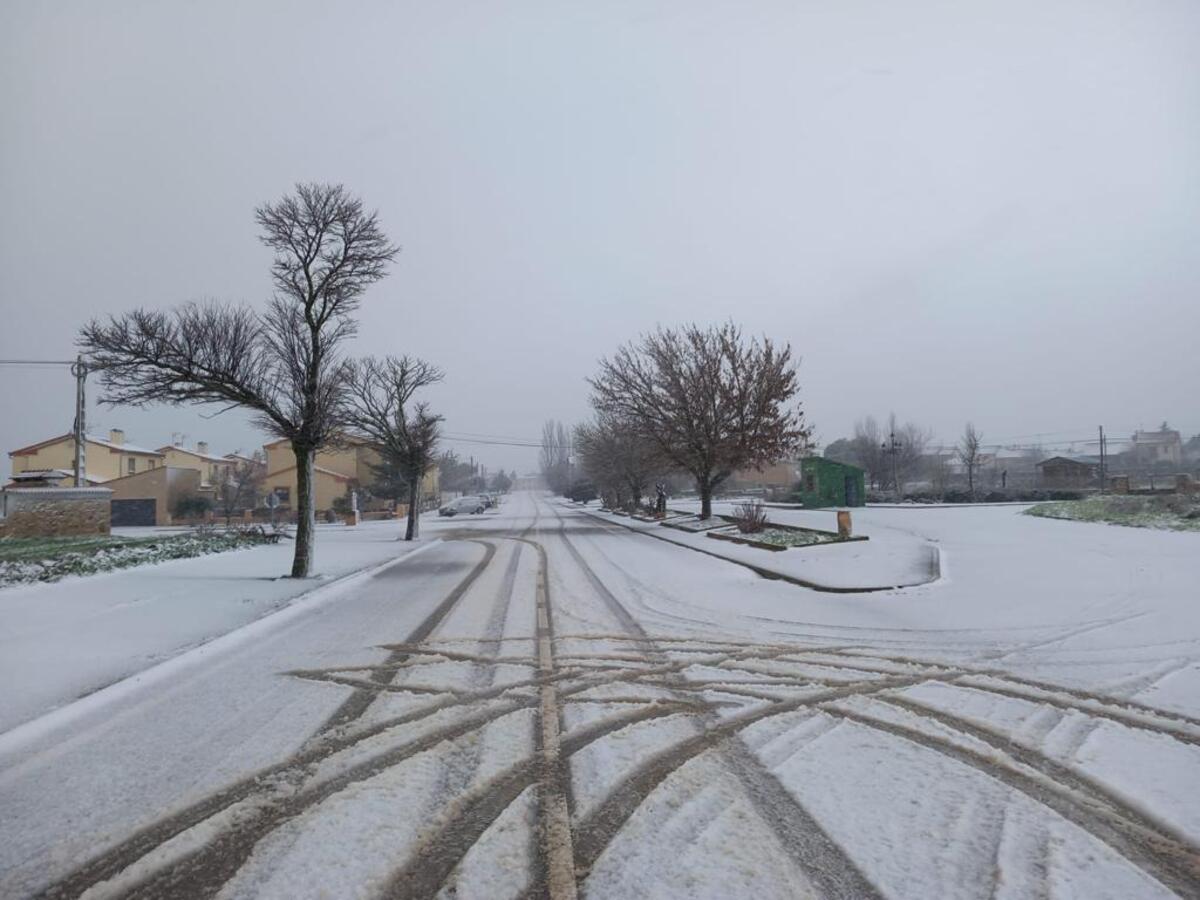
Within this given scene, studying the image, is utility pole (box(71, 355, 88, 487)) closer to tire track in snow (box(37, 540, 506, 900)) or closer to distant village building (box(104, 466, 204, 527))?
distant village building (box(104, 466, 204, 527))

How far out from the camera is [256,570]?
46.9 feet

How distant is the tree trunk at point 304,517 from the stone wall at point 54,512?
12.7 meters

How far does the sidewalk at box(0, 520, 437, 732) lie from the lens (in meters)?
5.90

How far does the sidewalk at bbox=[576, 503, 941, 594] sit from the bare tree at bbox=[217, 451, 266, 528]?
35.6m

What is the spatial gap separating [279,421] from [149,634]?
566 centimetres

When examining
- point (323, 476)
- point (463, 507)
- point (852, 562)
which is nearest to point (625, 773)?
point (852, 562)

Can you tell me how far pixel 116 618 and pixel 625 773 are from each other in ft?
26.7

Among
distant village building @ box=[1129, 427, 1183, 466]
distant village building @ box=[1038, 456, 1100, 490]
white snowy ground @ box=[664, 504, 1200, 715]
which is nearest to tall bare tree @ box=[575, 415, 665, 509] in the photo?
white snowy ground @ box=[664, 504, 1200, 715]

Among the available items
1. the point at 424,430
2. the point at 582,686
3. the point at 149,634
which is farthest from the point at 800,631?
the point at 424,430

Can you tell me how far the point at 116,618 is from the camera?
28.5ft

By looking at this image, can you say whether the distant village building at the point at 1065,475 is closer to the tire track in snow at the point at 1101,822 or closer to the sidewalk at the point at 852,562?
the sidewalk at the point at 852,562

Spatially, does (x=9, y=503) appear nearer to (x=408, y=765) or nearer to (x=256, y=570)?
(x=256, y=570)

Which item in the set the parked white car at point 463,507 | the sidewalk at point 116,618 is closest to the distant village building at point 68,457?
the parked white car at point 463,507

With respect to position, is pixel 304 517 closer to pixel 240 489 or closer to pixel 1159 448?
pixel 240 489
